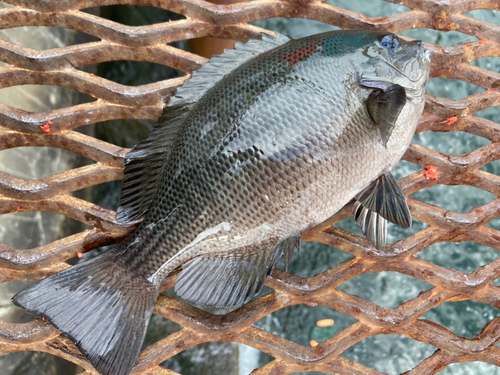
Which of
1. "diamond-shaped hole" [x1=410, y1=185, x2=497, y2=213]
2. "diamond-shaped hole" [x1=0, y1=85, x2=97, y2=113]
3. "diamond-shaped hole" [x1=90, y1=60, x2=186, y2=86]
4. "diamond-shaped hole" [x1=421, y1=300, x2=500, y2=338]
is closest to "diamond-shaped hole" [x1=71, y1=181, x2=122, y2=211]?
"diamond-shaped hole" [x1=0, y1=85, x2=97, y2=113]

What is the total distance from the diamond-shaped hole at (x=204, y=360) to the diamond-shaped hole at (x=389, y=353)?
2.55 feet

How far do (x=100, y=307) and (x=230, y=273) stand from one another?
41 centimetres

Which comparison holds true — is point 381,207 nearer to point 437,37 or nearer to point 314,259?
point 314,259

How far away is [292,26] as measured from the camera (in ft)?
8.84

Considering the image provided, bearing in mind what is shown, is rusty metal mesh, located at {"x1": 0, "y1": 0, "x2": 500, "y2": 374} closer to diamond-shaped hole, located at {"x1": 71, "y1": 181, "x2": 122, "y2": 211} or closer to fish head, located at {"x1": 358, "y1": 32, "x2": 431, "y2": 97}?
fish head, located at {"x1": 358, "y1": 32, "x2": 431, "y2": 97}

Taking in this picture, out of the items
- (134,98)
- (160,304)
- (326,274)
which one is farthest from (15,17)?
(326,274)

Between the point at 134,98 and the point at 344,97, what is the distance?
783mm

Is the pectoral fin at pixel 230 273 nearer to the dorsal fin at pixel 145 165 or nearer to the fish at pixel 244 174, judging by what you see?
the fish at pixel 244 174

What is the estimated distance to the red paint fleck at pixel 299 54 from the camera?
3.92ft

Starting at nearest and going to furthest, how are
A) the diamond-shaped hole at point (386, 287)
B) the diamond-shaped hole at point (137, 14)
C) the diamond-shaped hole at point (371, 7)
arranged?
1. the diamond-shaped hole at point (137, 14)
2. the diamond-shaped hole at point (386, 287)
3. the diamond-shaped hole at point (371, 7)

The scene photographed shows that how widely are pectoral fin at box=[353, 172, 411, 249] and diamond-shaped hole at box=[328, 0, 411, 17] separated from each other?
1.81m

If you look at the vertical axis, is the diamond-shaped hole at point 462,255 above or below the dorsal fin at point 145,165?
below

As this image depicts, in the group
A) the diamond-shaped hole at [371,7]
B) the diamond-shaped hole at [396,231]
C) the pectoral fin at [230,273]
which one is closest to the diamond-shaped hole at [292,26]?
the diamond-shaped hole at [371,7]

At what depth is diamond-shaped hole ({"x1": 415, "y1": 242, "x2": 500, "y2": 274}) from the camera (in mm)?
2455
